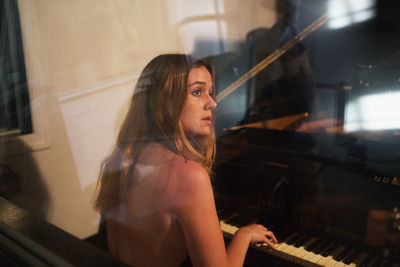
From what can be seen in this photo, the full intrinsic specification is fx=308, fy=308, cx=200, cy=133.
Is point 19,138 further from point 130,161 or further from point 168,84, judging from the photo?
point 168,84

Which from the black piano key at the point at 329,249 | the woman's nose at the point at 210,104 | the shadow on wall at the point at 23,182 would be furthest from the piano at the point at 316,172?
the shadow on wall at the point at 23,182

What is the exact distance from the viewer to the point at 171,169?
813 millimetres

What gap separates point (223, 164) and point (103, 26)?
958 mm

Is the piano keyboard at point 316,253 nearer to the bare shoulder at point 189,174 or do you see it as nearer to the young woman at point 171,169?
the young woman at point 171,169

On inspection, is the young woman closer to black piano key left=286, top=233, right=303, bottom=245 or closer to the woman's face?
the woman's face

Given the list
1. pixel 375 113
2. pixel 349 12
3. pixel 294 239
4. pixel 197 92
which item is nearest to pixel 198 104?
pixel 197 92

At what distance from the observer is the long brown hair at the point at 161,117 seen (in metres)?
0.81

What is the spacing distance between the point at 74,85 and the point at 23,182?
637mm

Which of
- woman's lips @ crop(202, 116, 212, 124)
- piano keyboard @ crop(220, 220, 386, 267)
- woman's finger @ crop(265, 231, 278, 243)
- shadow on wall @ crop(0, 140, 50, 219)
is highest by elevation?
woman's lips @ crop(202, 116, 212, 124)

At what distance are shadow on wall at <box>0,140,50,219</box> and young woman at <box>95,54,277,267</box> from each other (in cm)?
89

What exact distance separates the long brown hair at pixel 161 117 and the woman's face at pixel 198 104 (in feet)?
0.05

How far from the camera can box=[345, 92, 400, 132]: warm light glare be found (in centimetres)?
167

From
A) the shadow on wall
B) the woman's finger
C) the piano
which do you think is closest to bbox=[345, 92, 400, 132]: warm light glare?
the piano

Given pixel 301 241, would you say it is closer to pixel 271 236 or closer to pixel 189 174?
pixel 271 236
